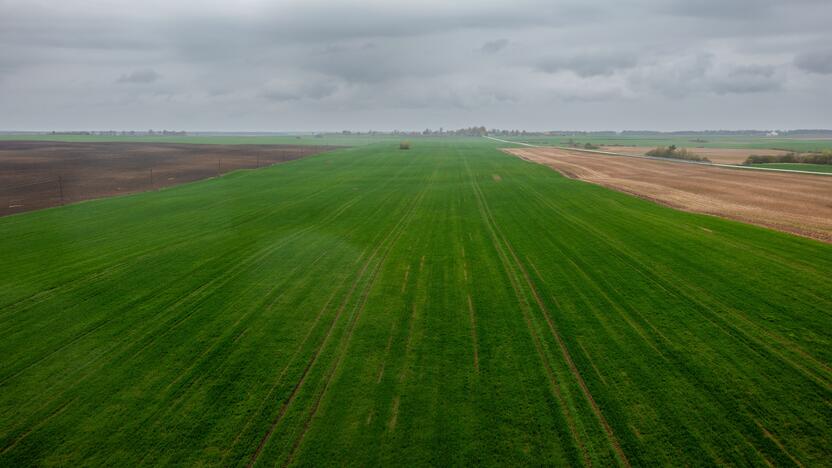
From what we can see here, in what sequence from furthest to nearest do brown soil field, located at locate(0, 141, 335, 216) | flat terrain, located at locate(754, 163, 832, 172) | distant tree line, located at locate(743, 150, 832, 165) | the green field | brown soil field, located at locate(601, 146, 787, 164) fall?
brown soil field, located at locate(601, 146, 787, 164) → distant tree line, located at locate(743, 150, 832, 165) → flat terrain, located at locate(754, 163, 832, 172) → brown soil field, located at locate(0, 141, 335, 216) → the green field

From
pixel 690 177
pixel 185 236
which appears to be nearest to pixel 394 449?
pixel 185 236

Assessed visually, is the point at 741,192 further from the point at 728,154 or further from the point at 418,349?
the point at 728,154

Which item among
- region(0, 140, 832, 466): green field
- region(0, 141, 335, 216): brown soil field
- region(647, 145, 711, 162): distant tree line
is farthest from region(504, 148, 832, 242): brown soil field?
region(0, 141, 335, 216): brown soil field

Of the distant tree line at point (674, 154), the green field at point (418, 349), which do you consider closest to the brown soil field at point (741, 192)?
the green field at point (418, 349)

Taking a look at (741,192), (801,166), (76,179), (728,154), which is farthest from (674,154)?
(76,179)

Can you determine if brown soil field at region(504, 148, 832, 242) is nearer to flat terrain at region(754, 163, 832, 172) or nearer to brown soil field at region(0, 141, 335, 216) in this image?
flat terrain at region(754, 163, 832, 172)

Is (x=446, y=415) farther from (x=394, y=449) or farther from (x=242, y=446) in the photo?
(x=242, y=446)
